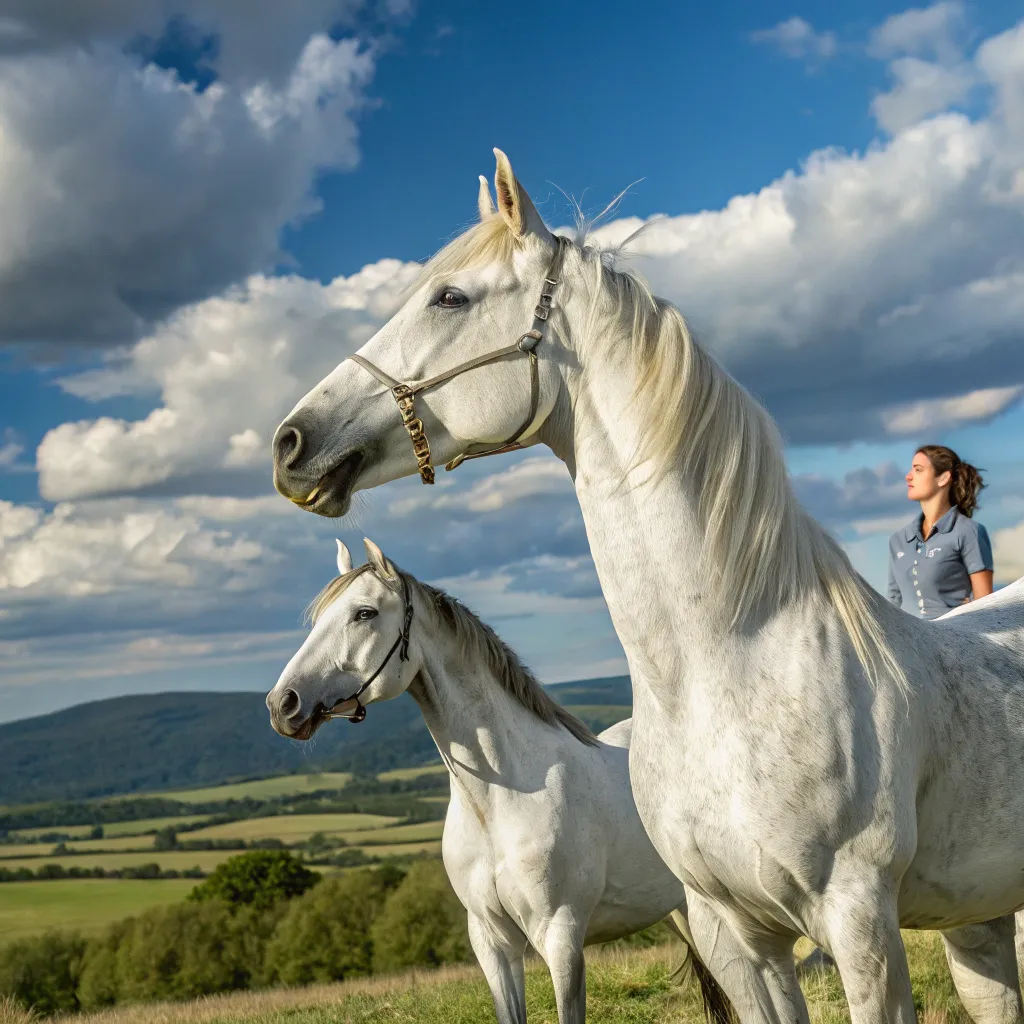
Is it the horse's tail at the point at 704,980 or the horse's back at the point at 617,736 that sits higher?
the horse's back at the point at 617,736

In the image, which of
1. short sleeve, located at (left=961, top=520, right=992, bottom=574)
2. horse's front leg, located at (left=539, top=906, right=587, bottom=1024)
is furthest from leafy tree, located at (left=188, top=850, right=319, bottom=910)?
short sleeve, located at (left=961, top=520, right=992, bottom=574)

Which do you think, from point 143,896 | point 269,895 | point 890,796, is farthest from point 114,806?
point 890,796

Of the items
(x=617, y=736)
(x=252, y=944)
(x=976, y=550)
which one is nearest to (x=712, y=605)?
(x=976, y=550)

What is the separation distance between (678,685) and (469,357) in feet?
3.22

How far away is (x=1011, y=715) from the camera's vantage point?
2.81 metres

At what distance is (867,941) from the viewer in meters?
2.34

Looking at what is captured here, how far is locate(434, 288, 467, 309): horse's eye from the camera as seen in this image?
8.61 ft

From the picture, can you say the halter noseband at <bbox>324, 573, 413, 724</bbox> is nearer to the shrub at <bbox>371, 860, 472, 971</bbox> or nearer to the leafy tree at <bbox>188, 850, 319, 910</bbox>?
the shrub at <bbox>371, 860, 472, 971</bbox>

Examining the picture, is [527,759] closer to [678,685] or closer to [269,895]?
[678,685]

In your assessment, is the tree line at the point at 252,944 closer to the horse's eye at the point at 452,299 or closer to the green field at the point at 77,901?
the green field at the point at 77,901

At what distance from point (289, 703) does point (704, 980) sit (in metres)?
2.94

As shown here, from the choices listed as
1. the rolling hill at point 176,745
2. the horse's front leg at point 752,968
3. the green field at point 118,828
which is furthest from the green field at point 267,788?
the horse's front leg at point 752,968

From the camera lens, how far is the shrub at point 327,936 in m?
32.2

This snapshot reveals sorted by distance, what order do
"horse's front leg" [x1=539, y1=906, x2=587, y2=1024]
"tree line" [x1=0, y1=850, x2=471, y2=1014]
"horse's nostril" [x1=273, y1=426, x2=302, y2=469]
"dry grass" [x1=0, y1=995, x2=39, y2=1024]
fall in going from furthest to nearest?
"tree line" [x1=0, y1=850, x2=471, y2=1014], "dry grass" [x1=0, y1=995, x2=39, y2=1024], "horse's front leg" [x1=539, y1=906, x2=587, y2=1024], "horse's nostril" [x1=273, y1=426, x2=302, y2=469]
